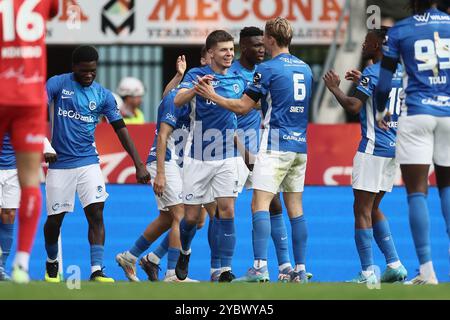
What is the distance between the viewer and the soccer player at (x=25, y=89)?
8758 millimetres

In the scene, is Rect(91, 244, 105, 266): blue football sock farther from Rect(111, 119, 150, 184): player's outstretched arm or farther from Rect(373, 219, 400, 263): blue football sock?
Rect(373, 219, 400, 263): blue football sock

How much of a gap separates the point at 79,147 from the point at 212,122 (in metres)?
1.22

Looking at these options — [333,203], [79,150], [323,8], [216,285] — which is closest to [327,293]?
[216,285]

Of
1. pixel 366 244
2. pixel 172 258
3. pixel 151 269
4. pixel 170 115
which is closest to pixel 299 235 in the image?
pixel 366 244

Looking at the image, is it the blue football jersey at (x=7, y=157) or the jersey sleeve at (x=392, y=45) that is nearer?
the jersey sleeve at (x=392, y=45)

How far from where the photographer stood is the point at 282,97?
10750mm

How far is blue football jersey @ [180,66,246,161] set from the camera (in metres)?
11.5

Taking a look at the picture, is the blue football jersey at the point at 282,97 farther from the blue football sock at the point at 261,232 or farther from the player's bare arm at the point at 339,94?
the blue football sock at the point at 261,232

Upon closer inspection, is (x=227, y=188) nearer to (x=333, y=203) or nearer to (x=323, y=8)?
(x=333, y=203)

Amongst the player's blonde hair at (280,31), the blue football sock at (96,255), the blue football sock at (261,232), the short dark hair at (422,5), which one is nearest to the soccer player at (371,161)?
the player's blonde hair at (280,31)

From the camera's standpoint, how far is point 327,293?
8.86m

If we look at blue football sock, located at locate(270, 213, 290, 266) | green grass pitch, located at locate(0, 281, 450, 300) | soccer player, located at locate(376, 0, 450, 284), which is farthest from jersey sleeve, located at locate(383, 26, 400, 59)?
blue football sock, located at locate(270, 213, 290, 266)

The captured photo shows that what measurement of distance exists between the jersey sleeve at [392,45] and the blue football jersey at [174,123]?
2717 millimetres

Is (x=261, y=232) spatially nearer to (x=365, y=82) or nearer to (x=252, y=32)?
(x=365, y=82)
